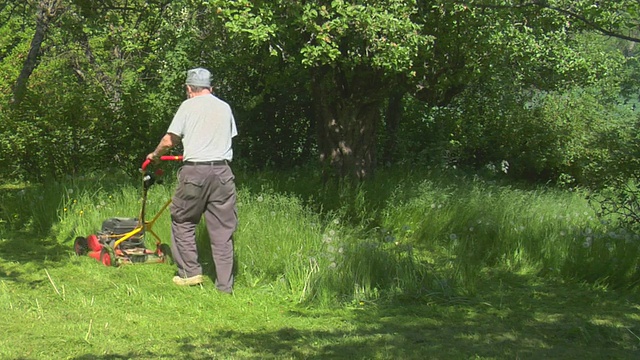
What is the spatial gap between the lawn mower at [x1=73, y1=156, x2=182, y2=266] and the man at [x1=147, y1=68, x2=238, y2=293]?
0.80m

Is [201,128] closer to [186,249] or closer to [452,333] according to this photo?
[186,249]

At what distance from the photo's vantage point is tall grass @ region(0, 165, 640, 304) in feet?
23.0

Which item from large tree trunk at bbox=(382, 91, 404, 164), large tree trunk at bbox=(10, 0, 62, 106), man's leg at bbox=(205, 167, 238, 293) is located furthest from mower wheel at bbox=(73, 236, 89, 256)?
large tree trunk at bbox=(382, 91, 404, 164)

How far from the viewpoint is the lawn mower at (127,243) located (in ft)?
25.3

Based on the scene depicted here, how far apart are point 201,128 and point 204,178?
42 cm

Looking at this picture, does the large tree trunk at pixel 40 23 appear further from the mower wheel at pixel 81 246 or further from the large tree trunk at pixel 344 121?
the mower wheel at pixel 81 246

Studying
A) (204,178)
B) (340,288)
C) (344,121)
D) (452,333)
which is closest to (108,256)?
(204,178)

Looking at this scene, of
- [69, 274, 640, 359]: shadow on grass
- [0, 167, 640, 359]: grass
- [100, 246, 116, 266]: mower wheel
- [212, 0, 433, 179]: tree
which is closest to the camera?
[69, 274, 640, 359]: shadow on grass

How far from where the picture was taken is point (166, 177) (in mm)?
11258

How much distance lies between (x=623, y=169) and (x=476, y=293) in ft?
9.58

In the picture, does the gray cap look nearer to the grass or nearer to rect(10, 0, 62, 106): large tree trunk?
the grass

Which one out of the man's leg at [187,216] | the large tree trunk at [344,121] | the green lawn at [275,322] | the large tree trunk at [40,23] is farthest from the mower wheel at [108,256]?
the large tree trunk at [40,23]

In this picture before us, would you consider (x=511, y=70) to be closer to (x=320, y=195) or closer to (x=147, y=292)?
(x=320, y=195)

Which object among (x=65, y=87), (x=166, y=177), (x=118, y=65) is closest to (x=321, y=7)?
(x=166, y=177)
